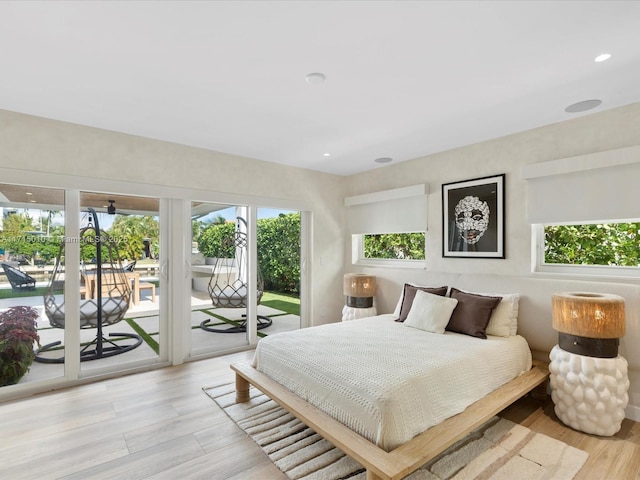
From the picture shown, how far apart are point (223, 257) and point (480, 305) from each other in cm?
300

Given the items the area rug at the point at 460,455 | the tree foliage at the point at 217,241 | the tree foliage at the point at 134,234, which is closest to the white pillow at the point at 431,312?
the area rug at the point at 460,455

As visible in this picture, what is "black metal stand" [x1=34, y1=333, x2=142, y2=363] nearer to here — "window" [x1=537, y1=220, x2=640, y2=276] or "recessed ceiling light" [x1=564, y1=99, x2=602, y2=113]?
"window" [x1=537, y1=220, x2=640, y2=276]

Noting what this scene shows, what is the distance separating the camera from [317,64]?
2.12 meters

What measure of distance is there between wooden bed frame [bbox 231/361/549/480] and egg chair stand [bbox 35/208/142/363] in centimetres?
168

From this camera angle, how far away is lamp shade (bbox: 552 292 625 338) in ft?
7.63

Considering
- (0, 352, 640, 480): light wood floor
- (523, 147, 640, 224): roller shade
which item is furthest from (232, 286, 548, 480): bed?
(523, 147, 640, 224): roller shade

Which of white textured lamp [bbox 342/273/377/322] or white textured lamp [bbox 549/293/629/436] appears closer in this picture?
white textured lamp [bbox 549/293/629/436]

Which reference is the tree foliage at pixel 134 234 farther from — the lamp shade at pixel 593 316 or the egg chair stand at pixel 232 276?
the lamp shade at pixel 593 316

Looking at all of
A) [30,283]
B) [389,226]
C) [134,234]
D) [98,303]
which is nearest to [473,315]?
[389,226]

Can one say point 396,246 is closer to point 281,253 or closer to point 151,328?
point 281,253

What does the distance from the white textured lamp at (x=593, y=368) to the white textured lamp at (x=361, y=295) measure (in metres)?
2.26

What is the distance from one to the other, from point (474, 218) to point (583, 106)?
1317mm

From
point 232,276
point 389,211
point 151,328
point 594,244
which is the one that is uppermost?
point 389,211

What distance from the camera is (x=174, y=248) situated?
370 centimetres
